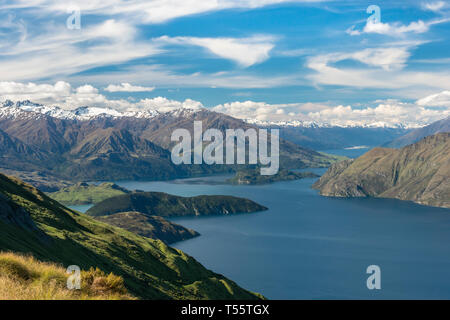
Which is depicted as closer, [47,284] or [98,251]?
[47,284]

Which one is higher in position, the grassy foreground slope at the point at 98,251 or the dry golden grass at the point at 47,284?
the dry golden grass at the point at 47,284

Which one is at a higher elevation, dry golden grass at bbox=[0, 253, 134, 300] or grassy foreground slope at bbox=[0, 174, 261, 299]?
dry golden grass at bbox=[0, 253, 134, 300]

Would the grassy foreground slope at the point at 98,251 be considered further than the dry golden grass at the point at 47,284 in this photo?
Yes

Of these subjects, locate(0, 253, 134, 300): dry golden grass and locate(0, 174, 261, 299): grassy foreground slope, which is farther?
locate(0, 174, 261, 299): grassy foreground slope
